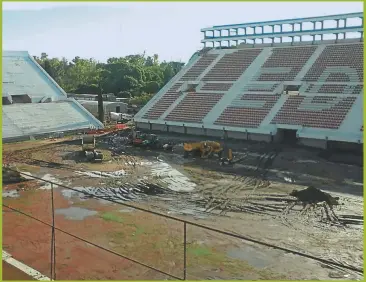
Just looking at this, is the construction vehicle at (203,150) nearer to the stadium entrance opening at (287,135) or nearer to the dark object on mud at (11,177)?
the stadium entrance opening at (287,135)

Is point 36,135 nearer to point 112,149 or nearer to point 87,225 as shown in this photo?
point 112,149

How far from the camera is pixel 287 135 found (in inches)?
1262

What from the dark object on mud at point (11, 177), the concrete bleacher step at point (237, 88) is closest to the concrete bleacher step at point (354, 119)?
the concrete bleacher step at point (237, 88)

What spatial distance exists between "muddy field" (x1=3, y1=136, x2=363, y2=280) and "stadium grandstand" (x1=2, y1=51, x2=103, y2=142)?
30.7 ft

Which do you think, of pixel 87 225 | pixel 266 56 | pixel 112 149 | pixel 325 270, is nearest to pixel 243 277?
pixel 325 270

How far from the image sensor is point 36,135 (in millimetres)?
36031

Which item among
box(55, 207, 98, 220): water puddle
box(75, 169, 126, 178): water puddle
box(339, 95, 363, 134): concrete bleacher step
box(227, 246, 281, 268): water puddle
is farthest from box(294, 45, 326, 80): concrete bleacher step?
box(227, 246, 281, 268): water puddle

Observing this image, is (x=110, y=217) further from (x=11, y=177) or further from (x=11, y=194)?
(x=11, y=177)

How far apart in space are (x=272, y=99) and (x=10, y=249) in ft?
83.2

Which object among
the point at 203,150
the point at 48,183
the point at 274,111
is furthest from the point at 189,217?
the point at 274,111

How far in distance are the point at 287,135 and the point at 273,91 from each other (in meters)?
4.99

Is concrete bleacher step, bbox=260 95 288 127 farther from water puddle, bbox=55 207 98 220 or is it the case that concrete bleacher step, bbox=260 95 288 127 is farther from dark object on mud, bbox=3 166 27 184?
water puddle, bbox=55 207 98 220


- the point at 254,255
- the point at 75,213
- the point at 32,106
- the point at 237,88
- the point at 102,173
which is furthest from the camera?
the point at 32,106

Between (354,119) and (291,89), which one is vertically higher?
(291,89)
